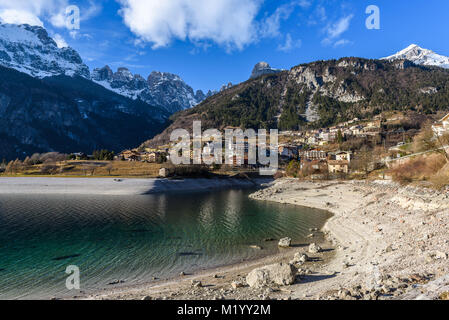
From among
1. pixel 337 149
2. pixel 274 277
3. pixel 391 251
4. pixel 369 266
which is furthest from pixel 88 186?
pixel 337 149

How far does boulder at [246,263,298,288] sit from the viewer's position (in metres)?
10.4

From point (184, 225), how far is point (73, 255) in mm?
11103

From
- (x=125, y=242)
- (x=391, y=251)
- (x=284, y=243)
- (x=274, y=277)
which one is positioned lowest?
(x=125, y=242)

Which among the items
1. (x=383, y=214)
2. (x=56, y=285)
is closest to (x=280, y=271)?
(x=56, y=285)

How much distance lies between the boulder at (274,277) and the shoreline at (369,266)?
356 mm

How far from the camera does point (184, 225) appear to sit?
26016 mm

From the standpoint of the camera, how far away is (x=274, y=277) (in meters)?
10.5

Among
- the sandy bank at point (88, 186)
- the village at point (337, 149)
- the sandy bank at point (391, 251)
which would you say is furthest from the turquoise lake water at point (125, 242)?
the village at point (337, 149)

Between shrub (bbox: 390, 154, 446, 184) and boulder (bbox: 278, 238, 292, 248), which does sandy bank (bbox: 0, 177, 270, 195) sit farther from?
shrub (bbox: 390, 154, 446, 184)

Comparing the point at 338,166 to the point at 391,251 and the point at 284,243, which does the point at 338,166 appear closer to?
the point at 284,243

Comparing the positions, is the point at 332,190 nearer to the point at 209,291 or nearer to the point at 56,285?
the point at 209,291

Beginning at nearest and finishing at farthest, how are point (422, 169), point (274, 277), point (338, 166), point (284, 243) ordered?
point (274, 277) → point (284, 243) → point (422, 169) → point (338, 166)

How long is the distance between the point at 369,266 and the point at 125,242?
667 inches

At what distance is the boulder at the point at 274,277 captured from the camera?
10.4 m
